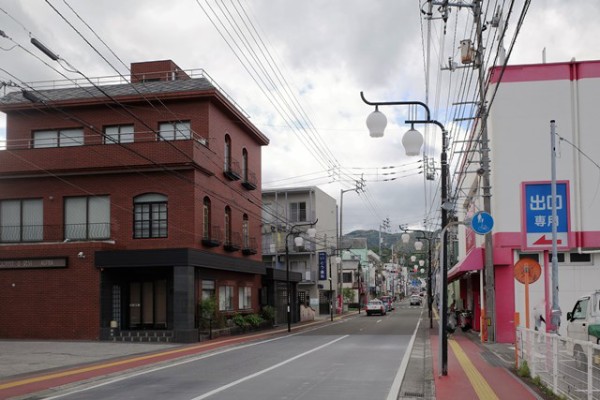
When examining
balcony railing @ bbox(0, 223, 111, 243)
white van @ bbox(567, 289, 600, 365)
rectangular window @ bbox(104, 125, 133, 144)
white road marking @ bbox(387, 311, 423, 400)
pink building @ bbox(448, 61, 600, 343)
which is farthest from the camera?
rectangular window @ bbox(104, 125, 133, 144)

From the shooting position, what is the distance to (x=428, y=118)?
1551cm

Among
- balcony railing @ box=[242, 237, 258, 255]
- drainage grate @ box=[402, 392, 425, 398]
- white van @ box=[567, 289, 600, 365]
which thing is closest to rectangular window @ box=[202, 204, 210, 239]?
balcony railing @ box=[242, 237, 258, 255]

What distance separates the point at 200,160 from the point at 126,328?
881 cm

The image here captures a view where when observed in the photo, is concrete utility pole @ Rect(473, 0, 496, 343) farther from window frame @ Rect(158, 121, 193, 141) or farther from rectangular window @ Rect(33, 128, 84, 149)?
rectangular window @ Rect(33, 128, 84, 149)

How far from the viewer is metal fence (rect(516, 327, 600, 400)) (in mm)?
9797

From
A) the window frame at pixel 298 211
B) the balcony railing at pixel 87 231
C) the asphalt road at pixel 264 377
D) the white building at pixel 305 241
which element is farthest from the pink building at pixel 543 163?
the window frame at pixel 298 211

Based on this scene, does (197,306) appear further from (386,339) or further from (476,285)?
(476,285)

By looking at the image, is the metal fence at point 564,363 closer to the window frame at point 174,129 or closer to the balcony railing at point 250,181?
the window frame at point 174,129

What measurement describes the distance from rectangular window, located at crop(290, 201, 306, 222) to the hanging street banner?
51.2 meters

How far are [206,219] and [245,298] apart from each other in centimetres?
833

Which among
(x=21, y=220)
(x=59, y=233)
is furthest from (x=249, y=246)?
(x=21, y=220)

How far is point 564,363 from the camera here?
39.7 ft

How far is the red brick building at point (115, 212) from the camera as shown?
Answer: 30.9m

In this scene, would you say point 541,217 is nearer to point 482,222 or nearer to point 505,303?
point 482,222
